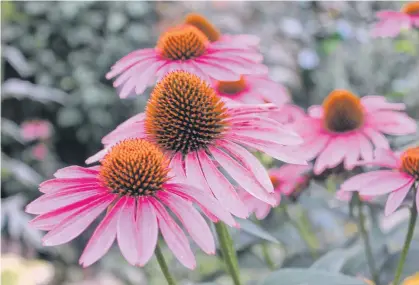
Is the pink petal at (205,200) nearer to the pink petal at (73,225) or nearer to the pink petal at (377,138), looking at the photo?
the pink petal at (73,225)

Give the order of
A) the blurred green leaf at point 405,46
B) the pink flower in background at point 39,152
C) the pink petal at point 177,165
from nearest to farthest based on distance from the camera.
Answer: 1. the pink petal at point 177,165
2. the blurred green leaf at point 405,46
3. the pink flower in background at point 39,152

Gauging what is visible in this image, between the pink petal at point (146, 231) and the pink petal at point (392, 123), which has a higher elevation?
the pink petal at point (146, 231)

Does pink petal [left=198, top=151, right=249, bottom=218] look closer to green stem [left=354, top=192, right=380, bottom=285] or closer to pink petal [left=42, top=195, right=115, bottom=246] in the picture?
→ pink petal [left=42, top=195, right=115, bottom=246]

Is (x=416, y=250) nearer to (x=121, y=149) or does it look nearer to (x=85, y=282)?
(x=121, y=149)

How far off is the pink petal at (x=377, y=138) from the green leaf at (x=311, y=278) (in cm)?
23

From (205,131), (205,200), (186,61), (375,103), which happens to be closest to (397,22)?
(375,103)

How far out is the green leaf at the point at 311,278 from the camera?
1.92 feet

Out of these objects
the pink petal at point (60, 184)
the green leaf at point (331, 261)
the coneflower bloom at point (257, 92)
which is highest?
the coneflower bloom at point (257, 92)

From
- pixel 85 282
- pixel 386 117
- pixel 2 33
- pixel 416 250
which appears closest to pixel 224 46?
pixel 386 117

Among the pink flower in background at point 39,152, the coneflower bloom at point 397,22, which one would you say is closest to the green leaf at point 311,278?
the coneflower bloom at point 397,22

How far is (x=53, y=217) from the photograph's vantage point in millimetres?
516

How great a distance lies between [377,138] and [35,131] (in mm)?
2025

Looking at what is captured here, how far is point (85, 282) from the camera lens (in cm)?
242

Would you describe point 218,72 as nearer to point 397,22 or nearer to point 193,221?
point 193,221
